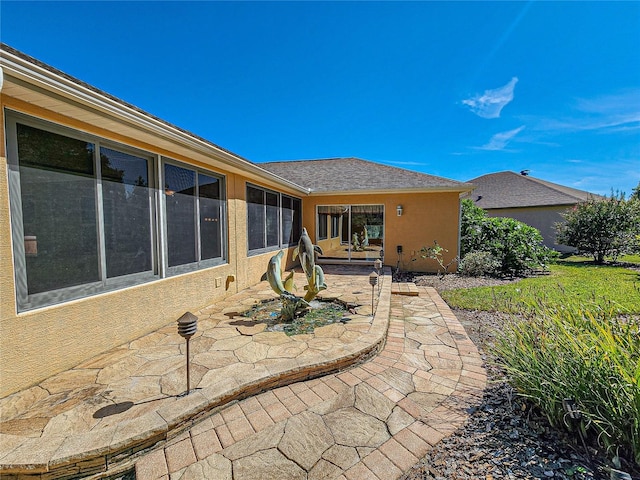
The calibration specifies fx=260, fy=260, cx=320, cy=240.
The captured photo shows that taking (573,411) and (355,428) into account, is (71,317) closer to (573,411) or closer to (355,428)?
(355,428)

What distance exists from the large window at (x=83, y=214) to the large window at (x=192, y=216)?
3cm

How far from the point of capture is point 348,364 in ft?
11.0

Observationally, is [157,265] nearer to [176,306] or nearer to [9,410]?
[176,306]

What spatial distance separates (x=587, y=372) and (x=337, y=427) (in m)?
2.15

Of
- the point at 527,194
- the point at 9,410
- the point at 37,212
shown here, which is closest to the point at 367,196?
the point at 37,212

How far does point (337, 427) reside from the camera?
2350 millimetres

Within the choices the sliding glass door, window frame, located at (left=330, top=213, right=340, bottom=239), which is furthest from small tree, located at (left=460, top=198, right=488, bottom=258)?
window frame, located at (left=330, top=213, right=340, bottom=239)

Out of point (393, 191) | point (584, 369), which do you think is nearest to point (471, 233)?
point (393, 191)

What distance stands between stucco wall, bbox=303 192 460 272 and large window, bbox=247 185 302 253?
204cm

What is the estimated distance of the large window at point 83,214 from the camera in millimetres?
2807

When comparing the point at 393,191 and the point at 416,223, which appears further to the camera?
the point at 416,223

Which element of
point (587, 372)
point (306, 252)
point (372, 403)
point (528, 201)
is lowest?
point (372, 403)

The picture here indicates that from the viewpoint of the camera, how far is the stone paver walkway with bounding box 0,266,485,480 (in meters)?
1.94

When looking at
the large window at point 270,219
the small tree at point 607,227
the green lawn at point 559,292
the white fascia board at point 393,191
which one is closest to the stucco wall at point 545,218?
the small tree at point 607,227
